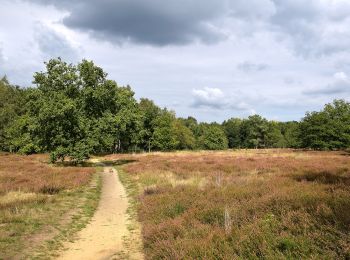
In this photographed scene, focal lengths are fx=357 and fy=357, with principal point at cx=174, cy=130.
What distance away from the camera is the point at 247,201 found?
11031mm

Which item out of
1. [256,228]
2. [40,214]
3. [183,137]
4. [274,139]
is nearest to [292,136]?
[274,139]

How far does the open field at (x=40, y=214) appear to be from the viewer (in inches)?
367

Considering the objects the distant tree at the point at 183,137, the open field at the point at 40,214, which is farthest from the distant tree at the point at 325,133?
the open field at the point at 40,214

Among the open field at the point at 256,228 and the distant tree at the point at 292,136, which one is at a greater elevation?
the distant tree at the point at 292,136

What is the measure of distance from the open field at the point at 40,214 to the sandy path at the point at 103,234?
1.23 ft

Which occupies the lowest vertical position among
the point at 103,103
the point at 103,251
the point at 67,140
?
the point at 103,251

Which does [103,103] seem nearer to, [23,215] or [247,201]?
[23,215]

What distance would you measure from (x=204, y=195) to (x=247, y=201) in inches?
107

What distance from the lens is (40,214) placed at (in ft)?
42.3

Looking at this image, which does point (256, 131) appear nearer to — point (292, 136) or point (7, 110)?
point (292, 136)

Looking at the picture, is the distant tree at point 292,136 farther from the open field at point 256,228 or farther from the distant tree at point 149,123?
the open field at point 256,228

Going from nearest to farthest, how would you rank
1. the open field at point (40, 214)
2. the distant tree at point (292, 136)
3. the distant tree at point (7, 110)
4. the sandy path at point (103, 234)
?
the sandy path at point (103, 234) < the open field at point (40, 214) < the distant tree at point (7, 110) < the distant tree at point (292, 136)

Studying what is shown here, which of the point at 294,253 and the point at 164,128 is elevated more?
the point at 164,128

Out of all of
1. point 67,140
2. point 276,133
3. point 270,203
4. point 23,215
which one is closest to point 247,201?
point 270,203
